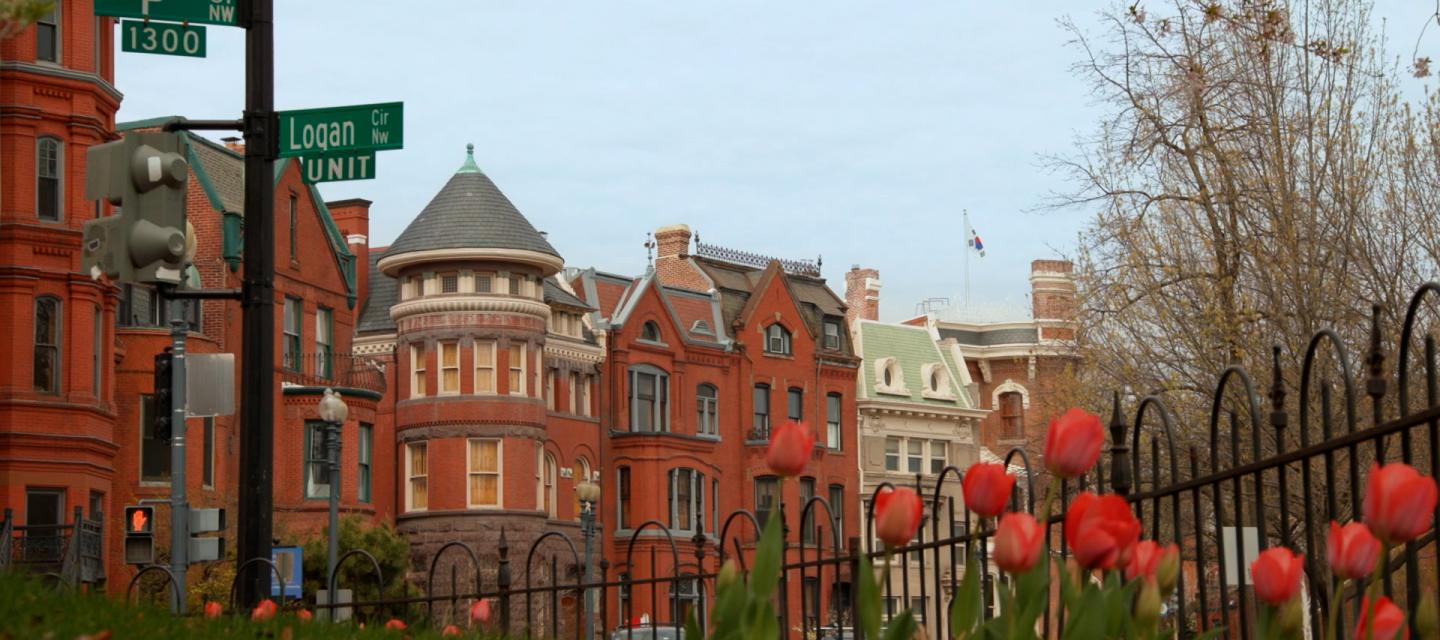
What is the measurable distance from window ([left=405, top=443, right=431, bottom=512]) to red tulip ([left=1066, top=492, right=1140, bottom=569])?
45.5 metres

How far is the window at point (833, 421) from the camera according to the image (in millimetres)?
63719

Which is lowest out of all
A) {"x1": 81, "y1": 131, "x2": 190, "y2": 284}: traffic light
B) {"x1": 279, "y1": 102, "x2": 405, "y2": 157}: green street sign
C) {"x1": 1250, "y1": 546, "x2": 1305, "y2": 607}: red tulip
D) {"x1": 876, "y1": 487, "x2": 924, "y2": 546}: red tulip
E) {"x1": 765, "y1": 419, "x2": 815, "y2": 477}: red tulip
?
{"x1": 1250, "y1": 546, "x2": 1305, "y2": 607}: red tulip

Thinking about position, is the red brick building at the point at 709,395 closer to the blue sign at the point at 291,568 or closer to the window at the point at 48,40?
the blue sign at the point at 291,568

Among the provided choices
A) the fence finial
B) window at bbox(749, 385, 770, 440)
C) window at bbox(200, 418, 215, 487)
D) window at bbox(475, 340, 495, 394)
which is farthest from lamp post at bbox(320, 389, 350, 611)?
window at bbox(749, 385, 770, 440)

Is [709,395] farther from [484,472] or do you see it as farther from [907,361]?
[907,361]

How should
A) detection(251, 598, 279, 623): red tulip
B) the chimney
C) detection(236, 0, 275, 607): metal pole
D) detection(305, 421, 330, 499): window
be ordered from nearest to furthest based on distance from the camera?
1. detection(251, 598, 279, 623): red tulip
2. detection(236, 0, 275, 607): metal pole
3. detection(305, 421, 330, 499): window
4. the chimney

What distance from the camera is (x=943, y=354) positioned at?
7125 centimetres

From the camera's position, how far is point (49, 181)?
31.8 m

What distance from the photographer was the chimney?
237 feet

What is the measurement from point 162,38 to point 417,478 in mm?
39650

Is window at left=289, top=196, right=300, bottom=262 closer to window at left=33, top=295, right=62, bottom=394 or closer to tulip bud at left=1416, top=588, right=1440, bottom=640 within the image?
window at left=33, top=295, right=62, bottom=394

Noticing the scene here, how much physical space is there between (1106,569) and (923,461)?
64.1 m

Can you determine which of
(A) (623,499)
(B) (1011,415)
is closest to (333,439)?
(A) (623,499)

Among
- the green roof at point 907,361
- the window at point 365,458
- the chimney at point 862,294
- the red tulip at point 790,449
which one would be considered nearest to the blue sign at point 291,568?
the window at point 365,458
